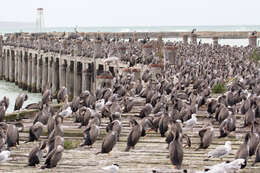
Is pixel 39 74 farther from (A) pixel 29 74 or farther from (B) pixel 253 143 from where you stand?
(B) pixel 253 143

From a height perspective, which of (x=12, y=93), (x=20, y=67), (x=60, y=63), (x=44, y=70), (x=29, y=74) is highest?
(x=60, y=63)

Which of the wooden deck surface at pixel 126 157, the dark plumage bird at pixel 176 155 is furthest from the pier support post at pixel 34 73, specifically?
the dark plumage bird at pixel 176 155

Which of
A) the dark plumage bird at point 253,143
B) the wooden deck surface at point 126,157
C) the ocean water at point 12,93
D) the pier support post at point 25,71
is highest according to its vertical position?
the dark plumage bird at point 253,143

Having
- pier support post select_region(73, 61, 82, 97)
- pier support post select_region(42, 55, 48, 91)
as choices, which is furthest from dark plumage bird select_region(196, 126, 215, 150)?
pier support post select_region(42, 55, 48, 91)

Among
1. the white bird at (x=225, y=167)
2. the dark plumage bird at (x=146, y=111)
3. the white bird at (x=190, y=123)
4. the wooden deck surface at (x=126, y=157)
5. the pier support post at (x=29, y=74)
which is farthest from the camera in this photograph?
the pier support post at (x=29, y=74)

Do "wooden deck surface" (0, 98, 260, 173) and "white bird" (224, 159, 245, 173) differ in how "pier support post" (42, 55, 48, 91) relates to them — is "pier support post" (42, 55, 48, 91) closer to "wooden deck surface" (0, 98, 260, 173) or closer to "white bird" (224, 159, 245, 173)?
"wooden deck surface" (0, 98, 260, 173)

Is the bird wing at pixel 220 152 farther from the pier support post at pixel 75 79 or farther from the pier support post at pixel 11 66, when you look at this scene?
the pier support post at pixel 11 66

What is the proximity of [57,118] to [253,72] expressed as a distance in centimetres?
1816

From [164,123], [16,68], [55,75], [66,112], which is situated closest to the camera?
[164,123]

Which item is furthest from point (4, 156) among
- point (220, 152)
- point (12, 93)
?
point (12, 93)

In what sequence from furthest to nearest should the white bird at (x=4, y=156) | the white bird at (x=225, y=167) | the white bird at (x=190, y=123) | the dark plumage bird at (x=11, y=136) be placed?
the white bird at (x=190, y=123), the dark plumage bird at (x=11, y=136), the white bird at (x=4, y=156), the white bird at (x=225, y=167)

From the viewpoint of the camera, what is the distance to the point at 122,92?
2489 cm

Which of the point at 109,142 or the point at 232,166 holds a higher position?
the point at 232,166

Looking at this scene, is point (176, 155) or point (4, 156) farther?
point (4, 156)
